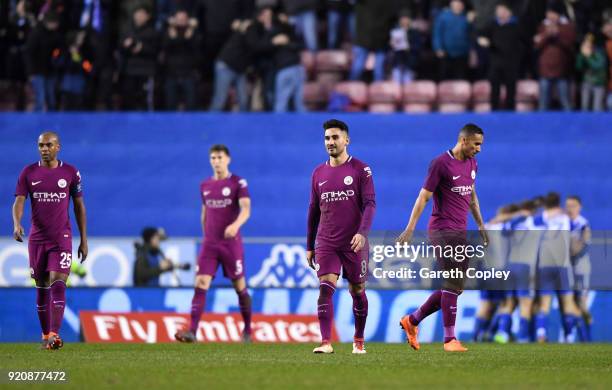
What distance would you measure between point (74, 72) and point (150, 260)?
5.06m

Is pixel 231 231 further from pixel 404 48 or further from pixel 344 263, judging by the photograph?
pixel 404 48

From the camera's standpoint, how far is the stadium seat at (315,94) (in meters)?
24.2

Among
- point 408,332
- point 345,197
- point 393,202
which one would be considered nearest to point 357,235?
point 345,197

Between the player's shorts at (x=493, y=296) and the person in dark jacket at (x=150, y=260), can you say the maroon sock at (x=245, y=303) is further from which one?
the player's shorts at (x=493, y=296)

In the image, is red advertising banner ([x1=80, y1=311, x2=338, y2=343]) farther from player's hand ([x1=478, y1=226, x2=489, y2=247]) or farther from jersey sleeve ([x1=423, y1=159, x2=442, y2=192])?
jersey sleeve ([x1=423, y1=159, x2=442, y2=192])

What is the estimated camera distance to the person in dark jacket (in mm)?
19531

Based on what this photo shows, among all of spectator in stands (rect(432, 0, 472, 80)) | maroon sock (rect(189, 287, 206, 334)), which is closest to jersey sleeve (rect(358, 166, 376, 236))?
maroon sock (rect(189, 287, 206, 334))

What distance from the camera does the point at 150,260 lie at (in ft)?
64.4

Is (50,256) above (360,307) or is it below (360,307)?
above

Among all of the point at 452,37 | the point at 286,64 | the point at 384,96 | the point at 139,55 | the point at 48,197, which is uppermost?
the point at 452,37

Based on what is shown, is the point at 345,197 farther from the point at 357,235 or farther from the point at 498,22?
the point at 498,22

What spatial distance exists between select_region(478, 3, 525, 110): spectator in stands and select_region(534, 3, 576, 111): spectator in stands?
400 millimetres

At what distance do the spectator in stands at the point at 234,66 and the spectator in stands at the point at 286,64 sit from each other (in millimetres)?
528

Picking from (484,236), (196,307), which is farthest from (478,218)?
(196,307)
